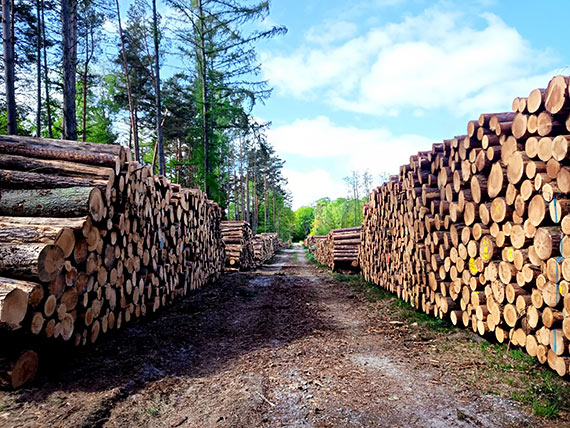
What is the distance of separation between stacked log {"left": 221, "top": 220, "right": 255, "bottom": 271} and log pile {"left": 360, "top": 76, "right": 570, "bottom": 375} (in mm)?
8829

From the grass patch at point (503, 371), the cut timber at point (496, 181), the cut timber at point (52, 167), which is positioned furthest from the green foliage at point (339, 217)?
the cut timber at point (52, 167)

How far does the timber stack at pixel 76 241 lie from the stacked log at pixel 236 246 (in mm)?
7519

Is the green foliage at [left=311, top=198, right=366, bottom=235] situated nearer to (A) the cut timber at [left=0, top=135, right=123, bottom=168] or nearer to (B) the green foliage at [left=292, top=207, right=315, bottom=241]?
(B) the green foliage at [left=292, top=207, right=315, bottom=241]

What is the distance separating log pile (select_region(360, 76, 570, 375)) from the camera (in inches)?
130

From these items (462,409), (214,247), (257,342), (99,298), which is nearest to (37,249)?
(99,298)

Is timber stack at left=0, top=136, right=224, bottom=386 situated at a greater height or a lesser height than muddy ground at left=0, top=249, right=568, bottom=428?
greater

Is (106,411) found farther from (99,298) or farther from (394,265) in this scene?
(394,265)

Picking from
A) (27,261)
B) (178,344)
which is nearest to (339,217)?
(178,344)

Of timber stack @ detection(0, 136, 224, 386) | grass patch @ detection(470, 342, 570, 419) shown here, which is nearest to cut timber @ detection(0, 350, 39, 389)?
timber stack @ detection(0, 136, 224, 386)

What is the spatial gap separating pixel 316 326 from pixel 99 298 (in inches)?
124

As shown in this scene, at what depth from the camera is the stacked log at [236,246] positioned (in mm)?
14498

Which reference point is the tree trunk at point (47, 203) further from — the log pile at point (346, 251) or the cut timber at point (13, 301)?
the log pile at point (346, 251)

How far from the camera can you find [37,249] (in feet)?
11.0

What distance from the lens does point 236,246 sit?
14602 millimetres
